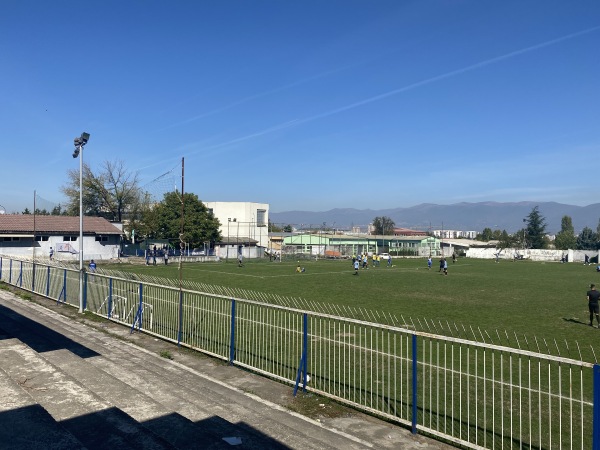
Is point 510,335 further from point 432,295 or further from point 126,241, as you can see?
point 126,241

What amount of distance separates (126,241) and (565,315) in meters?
56.0

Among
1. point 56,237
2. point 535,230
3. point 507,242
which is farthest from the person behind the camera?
point 535,230

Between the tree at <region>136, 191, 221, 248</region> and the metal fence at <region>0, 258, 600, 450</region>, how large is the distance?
42302 millimetres

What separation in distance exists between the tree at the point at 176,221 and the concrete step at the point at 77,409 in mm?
53511

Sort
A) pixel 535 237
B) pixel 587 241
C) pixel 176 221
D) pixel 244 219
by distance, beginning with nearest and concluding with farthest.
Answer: pixel 176 221 < pixel 244 219 < pixel 587 241 < pixel 535 237

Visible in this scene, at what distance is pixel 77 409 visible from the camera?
4852 mm

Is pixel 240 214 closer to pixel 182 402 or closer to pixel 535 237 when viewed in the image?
pixel 535 237

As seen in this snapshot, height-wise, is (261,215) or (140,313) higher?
(261,215)

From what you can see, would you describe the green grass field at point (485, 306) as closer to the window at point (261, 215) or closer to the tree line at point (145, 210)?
the tree line at point (145, 210)

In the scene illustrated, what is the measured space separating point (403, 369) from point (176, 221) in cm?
5384

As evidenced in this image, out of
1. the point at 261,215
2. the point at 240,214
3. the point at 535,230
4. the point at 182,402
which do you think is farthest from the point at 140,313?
the point at 535,230

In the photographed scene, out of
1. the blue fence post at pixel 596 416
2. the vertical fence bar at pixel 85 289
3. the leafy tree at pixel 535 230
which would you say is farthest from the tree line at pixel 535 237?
the blue fence post at pixel 596 416

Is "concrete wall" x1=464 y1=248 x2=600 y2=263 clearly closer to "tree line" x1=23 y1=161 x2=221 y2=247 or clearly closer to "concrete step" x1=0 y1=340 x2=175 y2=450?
"tree line" x1=23 y1=161 x2=221 y2=247

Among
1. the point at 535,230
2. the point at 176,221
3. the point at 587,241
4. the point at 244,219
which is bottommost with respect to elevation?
the point at 587,241
